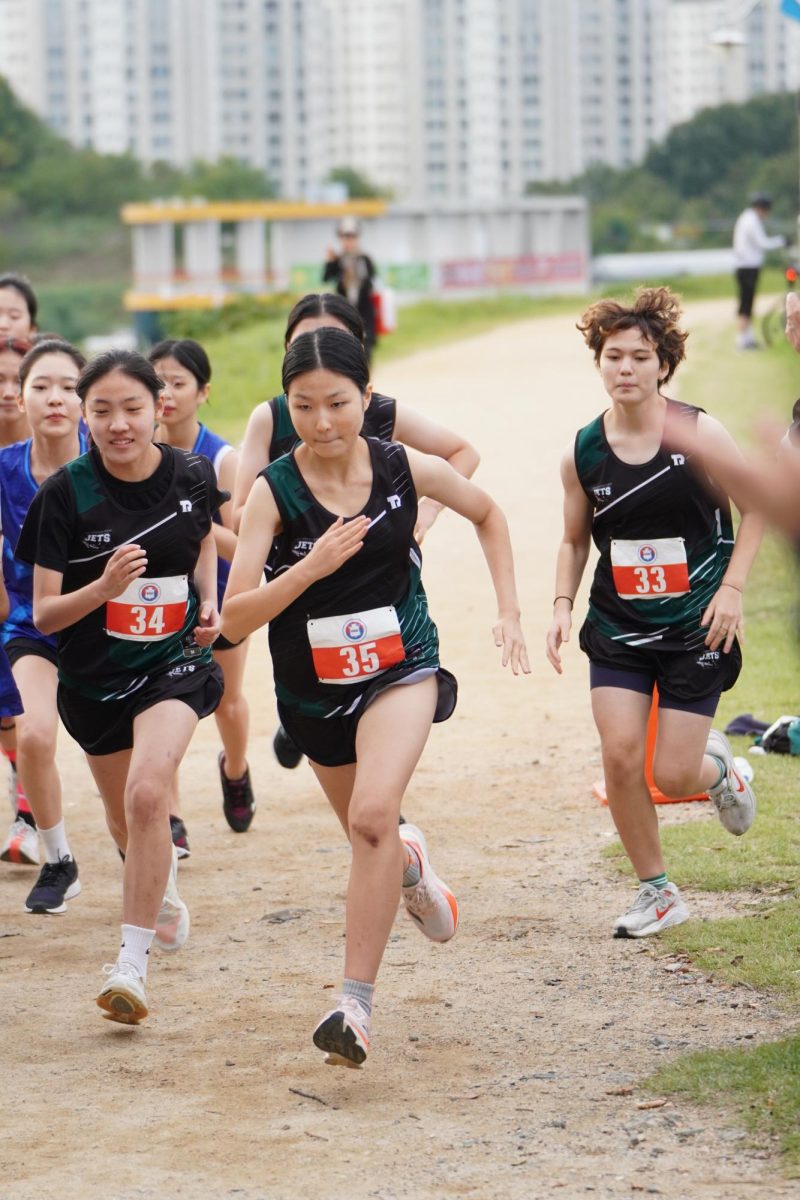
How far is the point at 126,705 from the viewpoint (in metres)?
5.43

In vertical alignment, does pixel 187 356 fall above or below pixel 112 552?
above

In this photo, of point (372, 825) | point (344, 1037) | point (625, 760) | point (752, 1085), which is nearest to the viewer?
point (752, 1085)

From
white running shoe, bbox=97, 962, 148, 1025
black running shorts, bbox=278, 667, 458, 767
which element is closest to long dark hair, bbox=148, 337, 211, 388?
black running shorts, bbox=278, 667, 458, 767

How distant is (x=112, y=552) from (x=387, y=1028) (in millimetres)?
1574

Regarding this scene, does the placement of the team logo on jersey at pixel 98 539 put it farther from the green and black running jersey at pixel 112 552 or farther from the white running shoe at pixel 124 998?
the white running shoe at pixel 124 998

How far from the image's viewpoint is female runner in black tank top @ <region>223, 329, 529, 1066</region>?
183 inches

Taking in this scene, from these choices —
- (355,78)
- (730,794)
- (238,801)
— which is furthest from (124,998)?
(355,78)

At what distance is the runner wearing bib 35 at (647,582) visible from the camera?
218 inches

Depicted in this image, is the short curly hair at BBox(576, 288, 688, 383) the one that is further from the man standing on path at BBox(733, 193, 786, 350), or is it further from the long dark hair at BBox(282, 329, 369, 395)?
the man standing on path at BBox(733, 193, 786, 350)

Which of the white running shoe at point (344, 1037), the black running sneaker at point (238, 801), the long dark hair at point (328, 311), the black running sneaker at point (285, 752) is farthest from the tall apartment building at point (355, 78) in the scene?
the white running shoe at point (344, 1037)

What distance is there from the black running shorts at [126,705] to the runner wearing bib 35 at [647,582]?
1043mm

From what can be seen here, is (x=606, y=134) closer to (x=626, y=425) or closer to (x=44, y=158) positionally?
(x=44, y=158)

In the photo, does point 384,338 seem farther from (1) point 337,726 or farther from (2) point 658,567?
(1) point 337,726

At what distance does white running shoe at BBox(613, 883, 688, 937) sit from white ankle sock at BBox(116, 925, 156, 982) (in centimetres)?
152
